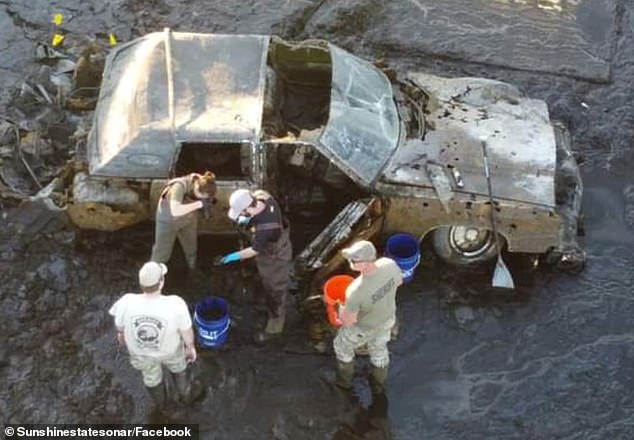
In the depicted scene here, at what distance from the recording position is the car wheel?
8.88 m

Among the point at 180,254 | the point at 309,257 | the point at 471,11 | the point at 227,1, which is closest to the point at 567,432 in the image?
the point at 309,257

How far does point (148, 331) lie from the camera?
657cm

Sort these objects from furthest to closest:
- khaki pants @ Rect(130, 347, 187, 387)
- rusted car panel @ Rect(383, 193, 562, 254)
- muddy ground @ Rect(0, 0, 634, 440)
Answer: rusted car panel @ Rect(383, 193, 562, 254), muddy ground @ Rect(0, 0, 634, 440), khaki pants @ Rect(130, 347, 187, 387)

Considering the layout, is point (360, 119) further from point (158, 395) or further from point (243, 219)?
point (158, 395)

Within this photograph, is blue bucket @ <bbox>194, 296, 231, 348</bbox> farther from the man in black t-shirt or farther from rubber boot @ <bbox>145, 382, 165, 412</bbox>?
rubber boot @ <bbox>145, 382, 165, 412</bbox>

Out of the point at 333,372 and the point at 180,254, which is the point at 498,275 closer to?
the point at 333,372

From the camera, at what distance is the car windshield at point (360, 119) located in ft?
27.9

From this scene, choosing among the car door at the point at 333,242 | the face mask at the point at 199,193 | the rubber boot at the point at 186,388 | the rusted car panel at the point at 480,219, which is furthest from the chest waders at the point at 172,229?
the rusted car panel at the point at 480,219

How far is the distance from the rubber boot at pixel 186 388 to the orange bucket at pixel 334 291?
1.34 metres

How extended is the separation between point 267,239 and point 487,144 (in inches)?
108

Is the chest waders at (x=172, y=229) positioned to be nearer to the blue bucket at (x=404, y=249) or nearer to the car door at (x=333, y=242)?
the car door at (x=333, y=242)

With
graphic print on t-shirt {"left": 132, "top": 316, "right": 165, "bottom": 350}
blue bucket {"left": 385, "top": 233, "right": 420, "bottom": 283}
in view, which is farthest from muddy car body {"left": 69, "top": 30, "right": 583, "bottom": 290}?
graphic print on t-shirt {"left": 132, "top": 316, "right": 165, "bottom": 350}

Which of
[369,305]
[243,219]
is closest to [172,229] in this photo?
[243,219]

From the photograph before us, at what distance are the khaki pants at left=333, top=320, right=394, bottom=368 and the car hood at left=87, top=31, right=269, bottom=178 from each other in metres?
2.13
